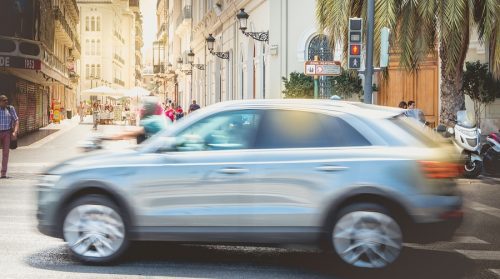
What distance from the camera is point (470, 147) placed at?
15586 millimetres

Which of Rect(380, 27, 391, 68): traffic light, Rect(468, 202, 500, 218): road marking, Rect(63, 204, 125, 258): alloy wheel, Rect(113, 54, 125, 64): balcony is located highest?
Rect(113, 54, 125, 64): balcony

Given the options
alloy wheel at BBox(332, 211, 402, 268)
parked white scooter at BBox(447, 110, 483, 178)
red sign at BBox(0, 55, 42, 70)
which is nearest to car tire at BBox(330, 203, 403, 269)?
alloy wheel at BBox(332, 211, 402, 268)

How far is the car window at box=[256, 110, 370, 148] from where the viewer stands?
6629mm

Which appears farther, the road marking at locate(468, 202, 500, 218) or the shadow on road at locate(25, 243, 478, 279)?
the road marking at locate(468, 202, 500, 218)

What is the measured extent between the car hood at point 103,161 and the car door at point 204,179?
0.19m

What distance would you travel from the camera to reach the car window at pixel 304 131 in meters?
6.63

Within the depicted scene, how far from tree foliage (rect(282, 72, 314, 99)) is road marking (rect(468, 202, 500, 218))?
12.9 metres

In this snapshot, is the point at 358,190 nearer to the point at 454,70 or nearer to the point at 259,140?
the point at 259,140

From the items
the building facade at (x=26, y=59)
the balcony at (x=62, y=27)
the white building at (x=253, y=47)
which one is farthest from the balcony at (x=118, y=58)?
the building facade at (x=26, y=59)

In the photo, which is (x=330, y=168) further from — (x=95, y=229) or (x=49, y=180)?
(x=49, y=180)

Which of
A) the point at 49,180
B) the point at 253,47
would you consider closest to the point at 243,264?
the point at 49,180

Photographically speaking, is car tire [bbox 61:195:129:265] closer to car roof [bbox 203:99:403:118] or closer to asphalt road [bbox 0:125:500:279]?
asphalt road [bbox 0:125:500:279]

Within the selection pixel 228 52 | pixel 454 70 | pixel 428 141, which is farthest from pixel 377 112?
pixel 228 52

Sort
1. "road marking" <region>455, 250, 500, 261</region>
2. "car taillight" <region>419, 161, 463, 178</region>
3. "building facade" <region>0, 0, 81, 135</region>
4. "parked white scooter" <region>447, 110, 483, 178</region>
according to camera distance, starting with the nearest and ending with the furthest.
→ "car taillight" <region>419, 161, 463, 178</region> → "road marking" <region>455, 250, 500, 261</region> → "parked white scooter" <region>447, 110, 483, 178</region> → "building facade" <region>0, 0, 81, 135</region>
